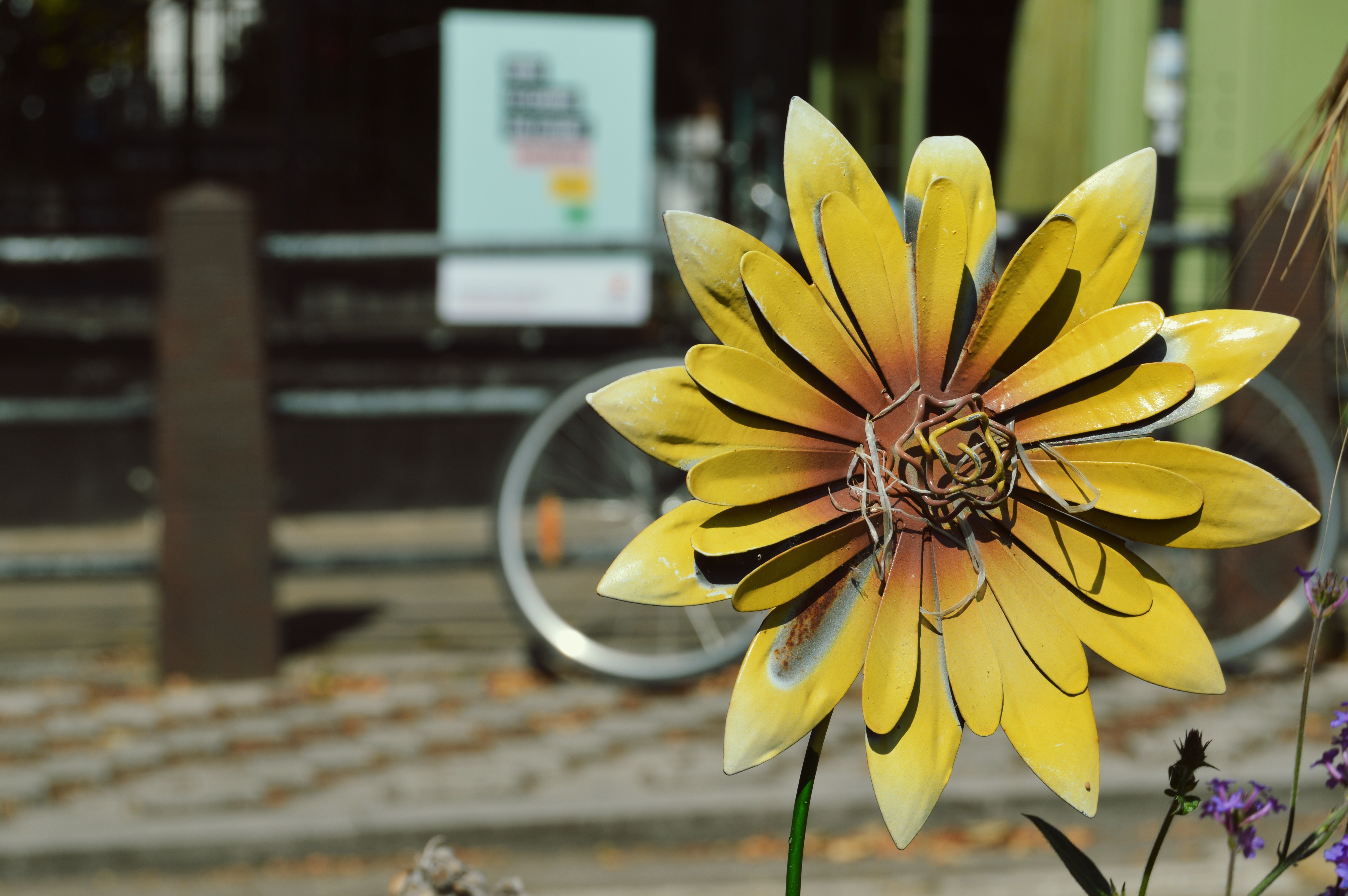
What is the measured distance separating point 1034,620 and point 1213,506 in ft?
0.45

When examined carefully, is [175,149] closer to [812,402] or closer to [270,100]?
[270,100]

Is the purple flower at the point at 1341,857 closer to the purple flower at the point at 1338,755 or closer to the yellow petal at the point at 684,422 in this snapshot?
the purple flower at the point at 1338,755

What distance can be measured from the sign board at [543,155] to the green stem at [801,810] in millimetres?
6339

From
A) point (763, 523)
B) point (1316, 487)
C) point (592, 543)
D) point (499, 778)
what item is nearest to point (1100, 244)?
point (763, 523)

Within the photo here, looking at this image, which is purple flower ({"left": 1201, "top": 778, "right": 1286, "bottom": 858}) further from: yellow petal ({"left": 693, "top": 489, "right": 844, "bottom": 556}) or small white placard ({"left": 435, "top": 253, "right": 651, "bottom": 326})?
small white placard ({"left": 435, "top": 253, "right": 651, "bottom": 326})

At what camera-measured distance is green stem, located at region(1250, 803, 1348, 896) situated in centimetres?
97

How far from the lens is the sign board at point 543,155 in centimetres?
722

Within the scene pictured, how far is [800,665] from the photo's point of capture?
92 centimetres

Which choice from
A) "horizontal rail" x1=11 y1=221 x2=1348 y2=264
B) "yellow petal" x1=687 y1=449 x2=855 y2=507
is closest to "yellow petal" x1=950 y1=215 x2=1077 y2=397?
"yellow petal" x1=687 y1=449 x2=855 y2=507

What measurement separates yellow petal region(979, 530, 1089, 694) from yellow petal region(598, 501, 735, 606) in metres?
0.18

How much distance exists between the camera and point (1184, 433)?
17.1 ft

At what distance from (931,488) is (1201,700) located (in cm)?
397

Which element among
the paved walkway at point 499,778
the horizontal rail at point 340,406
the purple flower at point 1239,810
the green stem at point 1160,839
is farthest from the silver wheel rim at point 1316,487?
the green stem at point 1160,839

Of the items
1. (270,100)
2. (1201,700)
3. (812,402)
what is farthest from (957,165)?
(270,100)
